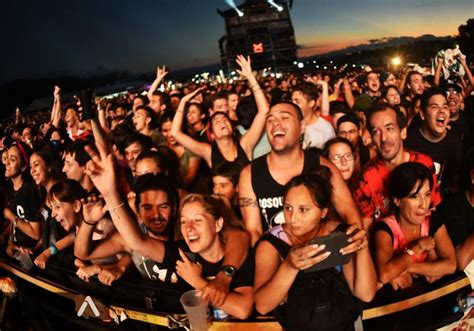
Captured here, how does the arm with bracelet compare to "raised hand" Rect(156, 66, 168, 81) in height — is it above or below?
below

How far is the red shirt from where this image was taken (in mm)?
3080

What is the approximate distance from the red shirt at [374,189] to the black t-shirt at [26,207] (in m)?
3.19

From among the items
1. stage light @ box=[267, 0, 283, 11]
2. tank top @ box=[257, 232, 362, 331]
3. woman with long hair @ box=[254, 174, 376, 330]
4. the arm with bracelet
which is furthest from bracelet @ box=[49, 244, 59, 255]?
stage light @ box=[267, 0, 283, 11]

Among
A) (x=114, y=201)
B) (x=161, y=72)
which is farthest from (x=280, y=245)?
(x=161, y=72)

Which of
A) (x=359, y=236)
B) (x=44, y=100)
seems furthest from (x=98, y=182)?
(x=44, y=100)

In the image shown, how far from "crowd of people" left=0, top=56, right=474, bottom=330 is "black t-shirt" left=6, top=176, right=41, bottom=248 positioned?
2 centimetres

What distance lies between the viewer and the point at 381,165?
3396 mm

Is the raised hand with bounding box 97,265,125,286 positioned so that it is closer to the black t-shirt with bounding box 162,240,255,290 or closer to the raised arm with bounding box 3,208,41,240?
the black t-shirt with bounding box 162,240,255,290

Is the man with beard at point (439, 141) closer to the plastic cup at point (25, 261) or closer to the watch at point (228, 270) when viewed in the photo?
the watch at point (228, 270)

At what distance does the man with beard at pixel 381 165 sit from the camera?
3.08 meters

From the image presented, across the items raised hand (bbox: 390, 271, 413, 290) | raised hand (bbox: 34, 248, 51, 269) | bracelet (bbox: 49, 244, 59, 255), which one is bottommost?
raised hand (bbox: 390, 271, 413, 290)

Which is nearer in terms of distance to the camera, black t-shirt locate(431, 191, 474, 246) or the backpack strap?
the backpack strap

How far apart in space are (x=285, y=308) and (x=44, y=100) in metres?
25.6

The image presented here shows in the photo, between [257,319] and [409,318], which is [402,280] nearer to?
[409,318]
